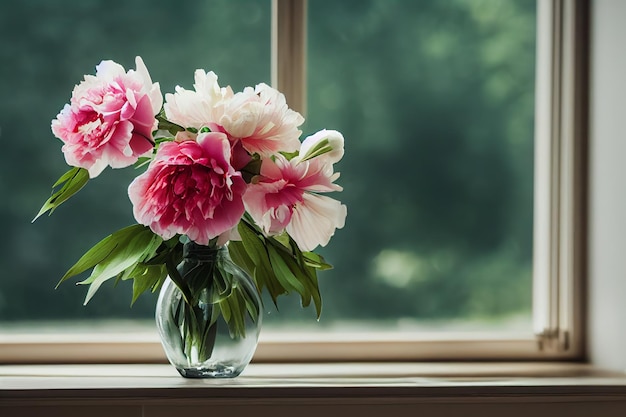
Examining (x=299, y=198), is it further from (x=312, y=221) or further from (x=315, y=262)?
(x=315, y=262)

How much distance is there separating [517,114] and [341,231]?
1.32ft

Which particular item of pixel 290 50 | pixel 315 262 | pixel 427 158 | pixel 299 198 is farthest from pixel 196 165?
pixel 427 158

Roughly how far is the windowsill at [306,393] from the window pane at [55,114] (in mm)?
165

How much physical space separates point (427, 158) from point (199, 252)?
0.54 m

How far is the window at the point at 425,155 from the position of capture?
1.43 metres

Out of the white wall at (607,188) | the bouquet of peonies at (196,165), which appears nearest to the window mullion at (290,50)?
the bouquet of peonies at (196,165)

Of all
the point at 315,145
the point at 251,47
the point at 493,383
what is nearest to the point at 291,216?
the point at 315,145

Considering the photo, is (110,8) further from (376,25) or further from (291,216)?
(291,216)

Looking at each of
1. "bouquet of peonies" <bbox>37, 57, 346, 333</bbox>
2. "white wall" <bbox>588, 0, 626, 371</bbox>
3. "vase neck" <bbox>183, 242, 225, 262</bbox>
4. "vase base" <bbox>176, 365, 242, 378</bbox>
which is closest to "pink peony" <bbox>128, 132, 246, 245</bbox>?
"bouquet of peonies" <bbox>37, 57, 346, 333</bbox>

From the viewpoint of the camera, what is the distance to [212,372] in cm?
116

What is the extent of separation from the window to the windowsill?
18 cm

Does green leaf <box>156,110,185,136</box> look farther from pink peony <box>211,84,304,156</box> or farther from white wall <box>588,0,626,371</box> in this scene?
white wall <box>588,0,626,371</box>

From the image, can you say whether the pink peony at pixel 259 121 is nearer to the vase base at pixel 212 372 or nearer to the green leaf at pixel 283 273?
the green leaf at pixel 283 273

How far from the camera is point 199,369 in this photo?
1.16 meters
